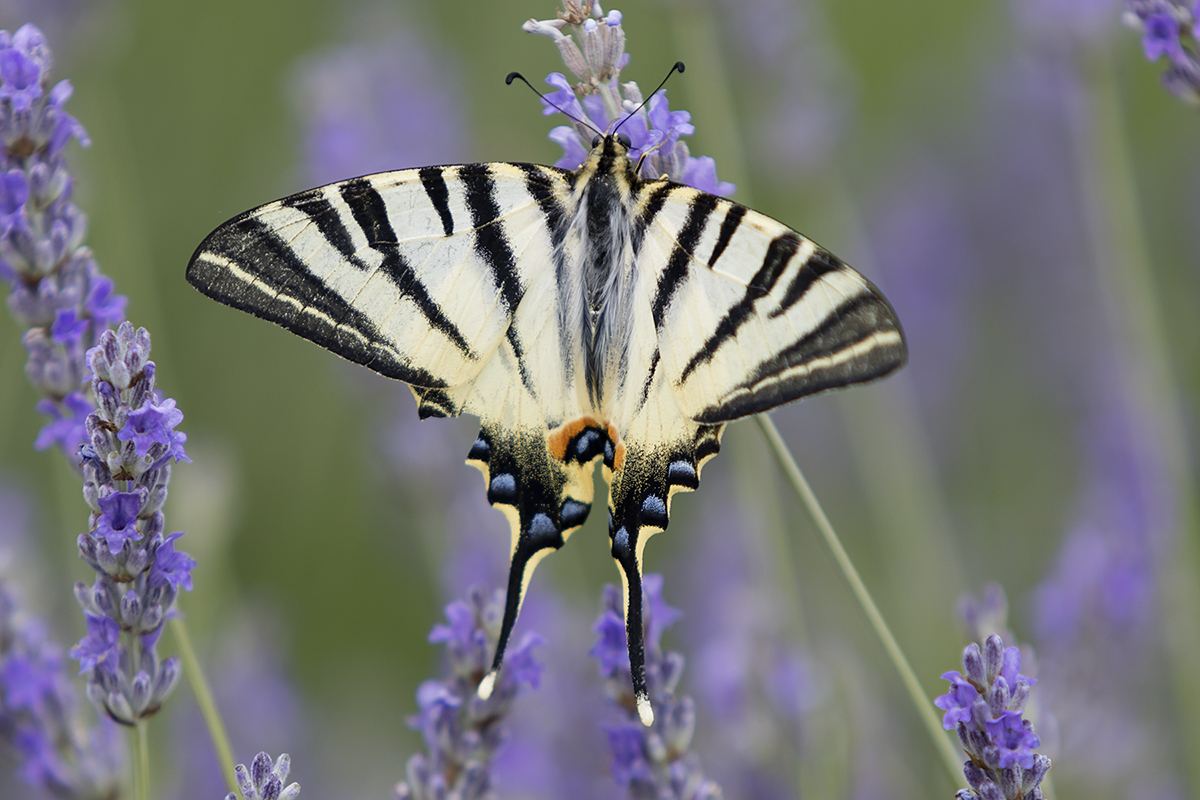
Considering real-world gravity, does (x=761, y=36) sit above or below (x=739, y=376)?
above

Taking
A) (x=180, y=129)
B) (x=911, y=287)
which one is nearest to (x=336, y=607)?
(x=180, y=129)

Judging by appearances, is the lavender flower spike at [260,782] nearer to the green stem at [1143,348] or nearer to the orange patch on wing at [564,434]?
the orange patch on wing at [564,434]

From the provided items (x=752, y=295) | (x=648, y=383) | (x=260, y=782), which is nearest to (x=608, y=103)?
(x=752, y=295)

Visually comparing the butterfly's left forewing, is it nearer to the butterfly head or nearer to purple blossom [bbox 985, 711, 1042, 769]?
the butterfly head

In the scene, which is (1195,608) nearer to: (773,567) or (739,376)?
(773,567)

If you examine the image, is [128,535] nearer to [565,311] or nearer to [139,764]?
[139,764]

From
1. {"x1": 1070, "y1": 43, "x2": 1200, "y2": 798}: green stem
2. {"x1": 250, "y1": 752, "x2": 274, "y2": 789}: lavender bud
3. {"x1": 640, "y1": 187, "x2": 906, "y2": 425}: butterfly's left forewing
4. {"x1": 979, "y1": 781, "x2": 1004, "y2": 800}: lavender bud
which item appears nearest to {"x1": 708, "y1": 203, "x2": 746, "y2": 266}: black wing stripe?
{"x1": 640, "y1": 187, "x2": 906, "y2": 425}: butterfly's left forewing

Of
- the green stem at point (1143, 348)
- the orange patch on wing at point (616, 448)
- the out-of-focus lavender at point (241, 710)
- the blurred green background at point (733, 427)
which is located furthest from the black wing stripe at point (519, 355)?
the green stem at point (1143, 348)
